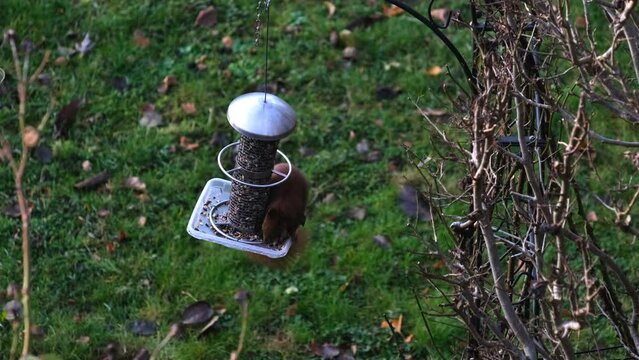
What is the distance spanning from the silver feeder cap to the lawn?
89 centimetres

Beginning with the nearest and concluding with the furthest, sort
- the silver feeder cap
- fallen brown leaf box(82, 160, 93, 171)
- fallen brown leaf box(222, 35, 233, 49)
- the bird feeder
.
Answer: the silver feeder cap, the bird feeder, fallen brown leaf box(82, 160, 93, 171), fallen brown leaf box(222, 35, 233, 49)

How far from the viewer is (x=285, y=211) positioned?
312 cm

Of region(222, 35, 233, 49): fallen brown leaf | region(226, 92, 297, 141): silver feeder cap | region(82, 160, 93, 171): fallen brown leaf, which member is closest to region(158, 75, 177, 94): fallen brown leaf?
region(222, 35, 233, 49): fallen brown leaf

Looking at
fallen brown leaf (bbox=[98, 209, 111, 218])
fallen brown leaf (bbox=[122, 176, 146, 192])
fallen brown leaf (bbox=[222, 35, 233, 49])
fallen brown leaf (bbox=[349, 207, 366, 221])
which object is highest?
fallen brown leaf (bbox=[222, 35, 233, 49])

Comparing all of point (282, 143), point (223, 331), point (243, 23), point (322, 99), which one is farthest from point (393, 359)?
point (243, 23)

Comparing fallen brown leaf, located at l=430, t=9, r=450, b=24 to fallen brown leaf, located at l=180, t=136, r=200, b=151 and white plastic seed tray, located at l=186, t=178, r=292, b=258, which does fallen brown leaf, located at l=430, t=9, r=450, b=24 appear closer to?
fallen brown leaf, located at l=180, t=136, r=200, b=151

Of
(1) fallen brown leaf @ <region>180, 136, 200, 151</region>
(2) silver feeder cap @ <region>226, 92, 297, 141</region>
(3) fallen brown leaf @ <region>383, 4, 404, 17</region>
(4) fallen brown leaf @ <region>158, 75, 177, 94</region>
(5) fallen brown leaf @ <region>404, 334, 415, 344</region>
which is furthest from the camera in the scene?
(3) fallen brown leaf @ <region>383, 4, 404, 17</region>

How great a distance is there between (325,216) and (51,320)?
4.53 ft

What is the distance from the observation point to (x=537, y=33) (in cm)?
273

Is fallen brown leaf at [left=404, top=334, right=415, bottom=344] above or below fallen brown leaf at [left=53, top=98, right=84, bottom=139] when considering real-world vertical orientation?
below

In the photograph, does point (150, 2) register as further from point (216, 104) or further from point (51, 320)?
point (51, 320)

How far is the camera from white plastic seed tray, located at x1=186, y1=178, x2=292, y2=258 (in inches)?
117

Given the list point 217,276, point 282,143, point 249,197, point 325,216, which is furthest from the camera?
point 282,143

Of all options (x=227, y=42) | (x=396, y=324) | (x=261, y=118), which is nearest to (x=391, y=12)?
(x=227, y=42)
